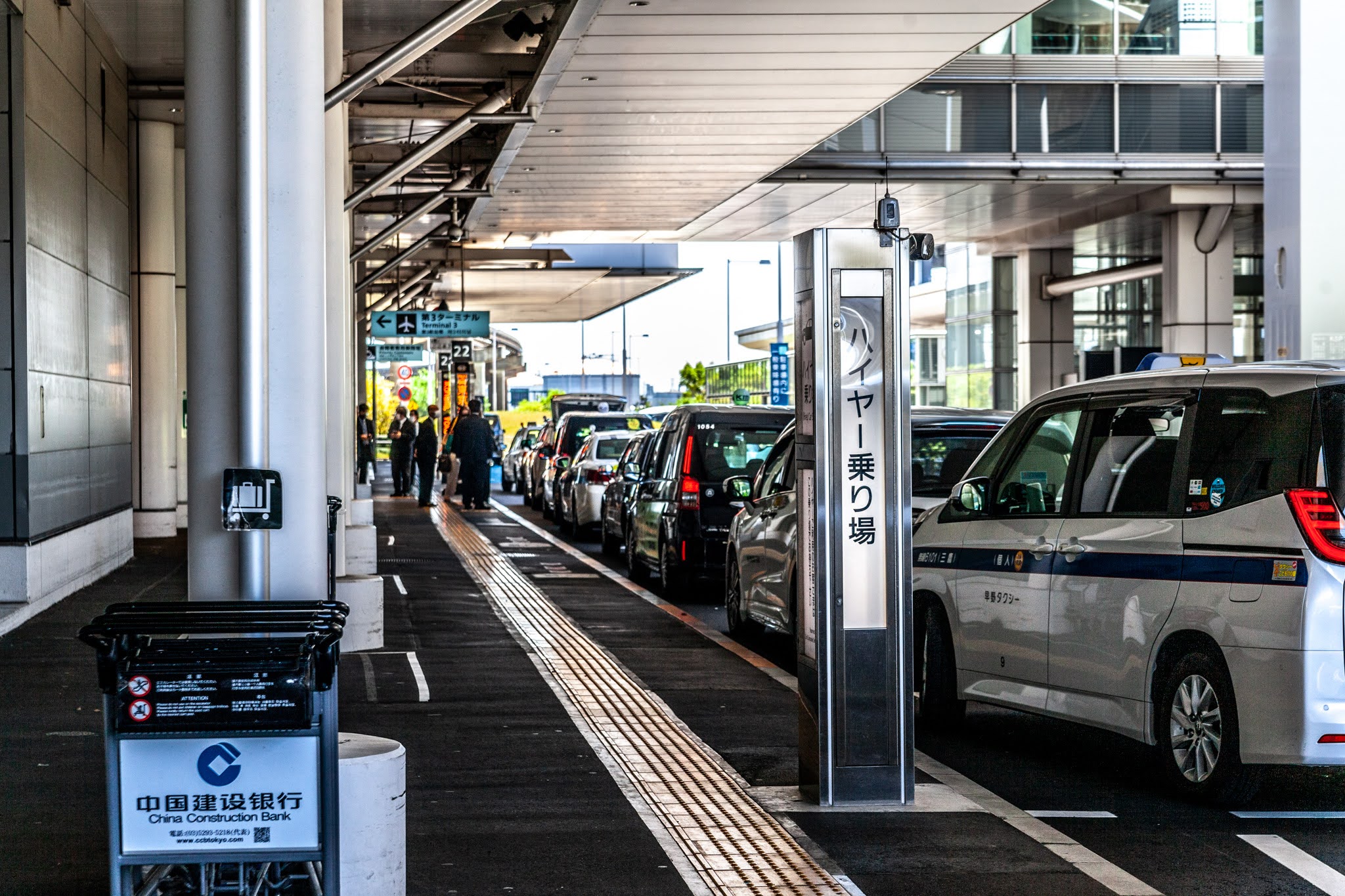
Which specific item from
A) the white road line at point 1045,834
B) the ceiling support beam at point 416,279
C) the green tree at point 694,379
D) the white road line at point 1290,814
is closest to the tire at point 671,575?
the white road line at point 1045,834

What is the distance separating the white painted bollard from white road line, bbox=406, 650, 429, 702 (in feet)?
14.0

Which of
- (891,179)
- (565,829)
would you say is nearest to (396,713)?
(565,829)

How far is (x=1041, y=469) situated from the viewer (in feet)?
27.7

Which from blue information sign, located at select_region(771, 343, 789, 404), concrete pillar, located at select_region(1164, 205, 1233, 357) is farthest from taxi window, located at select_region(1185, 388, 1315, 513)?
blue information sign, located at select_region(771, 343, 789, 404)

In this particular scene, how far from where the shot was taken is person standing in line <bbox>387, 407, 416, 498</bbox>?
3641 centimetres

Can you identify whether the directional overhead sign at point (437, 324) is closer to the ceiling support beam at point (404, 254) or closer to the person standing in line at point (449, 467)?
the person standing in line at point (449, 467)

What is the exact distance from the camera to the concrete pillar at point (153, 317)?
22.3 meters

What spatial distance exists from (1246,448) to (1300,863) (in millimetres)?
1726

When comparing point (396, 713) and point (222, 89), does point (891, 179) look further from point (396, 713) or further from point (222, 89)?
point (222, 89)

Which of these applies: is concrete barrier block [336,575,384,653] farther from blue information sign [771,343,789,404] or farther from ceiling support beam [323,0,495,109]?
blue information sign [771,343,789,404]

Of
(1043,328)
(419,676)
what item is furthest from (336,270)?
(1043,328)

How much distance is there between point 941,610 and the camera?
8906 millimetres

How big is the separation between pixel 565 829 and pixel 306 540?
5.04ft

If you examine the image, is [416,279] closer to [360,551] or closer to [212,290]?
[360,551]
